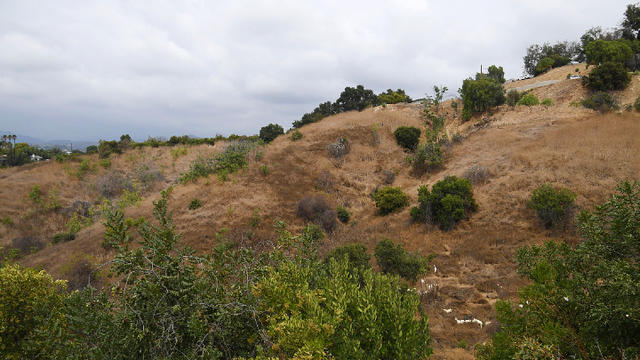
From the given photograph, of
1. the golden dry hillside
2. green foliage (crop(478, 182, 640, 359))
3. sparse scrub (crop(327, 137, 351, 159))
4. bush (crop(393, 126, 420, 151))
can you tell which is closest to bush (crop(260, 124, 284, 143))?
the golden dry hillside

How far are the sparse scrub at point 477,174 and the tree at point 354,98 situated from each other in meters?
23.0

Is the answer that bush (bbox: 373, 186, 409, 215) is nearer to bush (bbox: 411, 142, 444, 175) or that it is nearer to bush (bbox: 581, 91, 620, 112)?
bush (bbox: 411, 142, 444, 175)

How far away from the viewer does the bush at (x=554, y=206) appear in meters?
12.1

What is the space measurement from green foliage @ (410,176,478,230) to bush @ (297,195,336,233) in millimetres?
4121

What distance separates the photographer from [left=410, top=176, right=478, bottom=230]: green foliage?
14203 mm

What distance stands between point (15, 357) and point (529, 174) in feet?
60.3

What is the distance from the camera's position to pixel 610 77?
73.4 ft

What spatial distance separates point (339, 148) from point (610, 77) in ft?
64.8

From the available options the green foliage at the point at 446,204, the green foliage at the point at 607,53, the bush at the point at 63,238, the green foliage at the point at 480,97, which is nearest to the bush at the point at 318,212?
the green foliage at the point at 446,204

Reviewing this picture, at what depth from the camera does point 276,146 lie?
2622 centimetres

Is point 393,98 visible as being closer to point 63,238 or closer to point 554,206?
point 554,206

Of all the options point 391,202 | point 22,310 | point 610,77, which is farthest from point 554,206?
point 610,77

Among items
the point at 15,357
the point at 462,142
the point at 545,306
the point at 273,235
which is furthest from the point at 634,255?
the point at 462,142

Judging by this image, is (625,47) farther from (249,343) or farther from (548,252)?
(249,343)
